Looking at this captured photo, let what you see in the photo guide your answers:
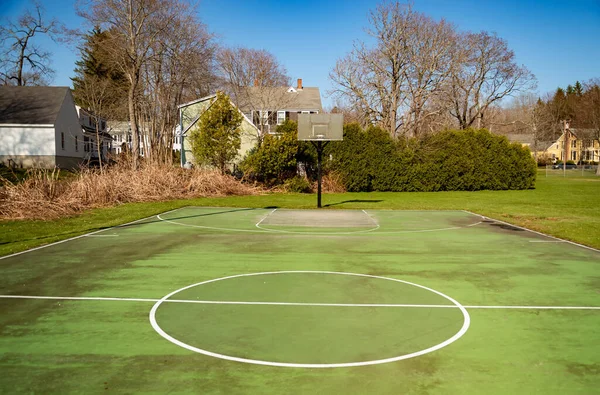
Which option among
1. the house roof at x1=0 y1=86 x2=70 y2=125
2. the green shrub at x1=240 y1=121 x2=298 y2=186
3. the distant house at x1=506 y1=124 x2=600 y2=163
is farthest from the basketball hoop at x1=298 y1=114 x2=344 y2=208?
the distant house at x1=506 y1=124 x2=600 y2=163

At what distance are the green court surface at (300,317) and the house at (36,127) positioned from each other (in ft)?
85.2

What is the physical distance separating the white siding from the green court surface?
25.9m

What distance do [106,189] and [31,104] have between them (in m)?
21.2

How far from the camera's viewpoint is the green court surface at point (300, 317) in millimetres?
3590

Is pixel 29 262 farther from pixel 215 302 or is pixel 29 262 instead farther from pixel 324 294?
pixel 324 294

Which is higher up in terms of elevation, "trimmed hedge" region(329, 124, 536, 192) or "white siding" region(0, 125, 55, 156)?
"white siding" region(0, 125, 55, 156)

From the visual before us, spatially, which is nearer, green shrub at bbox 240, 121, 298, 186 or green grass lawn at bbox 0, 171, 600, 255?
Answer: green grass lawn at bbox 0, 171, 600, 255

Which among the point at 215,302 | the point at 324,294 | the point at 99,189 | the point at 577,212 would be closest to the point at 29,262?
the point at 215,302

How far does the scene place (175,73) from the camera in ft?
105

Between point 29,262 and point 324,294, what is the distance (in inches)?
208

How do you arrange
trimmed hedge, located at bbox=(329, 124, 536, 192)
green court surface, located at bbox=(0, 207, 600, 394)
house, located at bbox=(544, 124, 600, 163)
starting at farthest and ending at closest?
house, located at bbox=(544, 124, 600, 163)
trimmed hedge, located at bbox=(329, 124, 536, 192)
green court surface, located at bbox=(0, 207, 600, 394)

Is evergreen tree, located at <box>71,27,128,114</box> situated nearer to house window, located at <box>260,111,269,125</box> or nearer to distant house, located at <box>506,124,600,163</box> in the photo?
house window, located at <box>260,111,269,125</box>

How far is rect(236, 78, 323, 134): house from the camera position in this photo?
40.8 m

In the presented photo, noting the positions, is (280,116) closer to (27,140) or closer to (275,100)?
(275,100)
